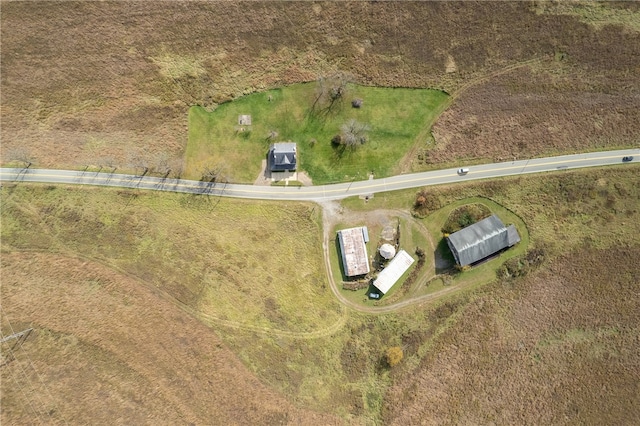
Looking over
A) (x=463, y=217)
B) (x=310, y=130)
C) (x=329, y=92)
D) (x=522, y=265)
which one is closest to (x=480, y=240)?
(x=463, y=217)

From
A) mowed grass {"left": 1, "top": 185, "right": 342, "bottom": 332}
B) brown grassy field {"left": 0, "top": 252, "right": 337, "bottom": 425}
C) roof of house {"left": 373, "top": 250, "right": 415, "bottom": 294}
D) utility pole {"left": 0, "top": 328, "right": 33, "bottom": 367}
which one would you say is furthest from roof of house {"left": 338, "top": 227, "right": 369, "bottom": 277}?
utility pole {"left": 0, "top": 328, "right": 33, "bottom": 367}

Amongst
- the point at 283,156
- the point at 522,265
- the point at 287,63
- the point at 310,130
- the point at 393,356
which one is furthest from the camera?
the point at 310,130

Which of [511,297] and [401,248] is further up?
[401,248]

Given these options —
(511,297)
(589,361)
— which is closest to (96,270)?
(511,297)

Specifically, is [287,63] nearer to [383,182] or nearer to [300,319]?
[383,182]

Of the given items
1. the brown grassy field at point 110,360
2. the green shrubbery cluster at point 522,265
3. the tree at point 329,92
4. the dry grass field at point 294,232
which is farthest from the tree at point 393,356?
the tree at point 329,92

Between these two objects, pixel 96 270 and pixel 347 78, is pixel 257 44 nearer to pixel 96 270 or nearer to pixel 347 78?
pixel 347 78

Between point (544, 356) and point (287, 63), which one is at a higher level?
point (287, 63)
